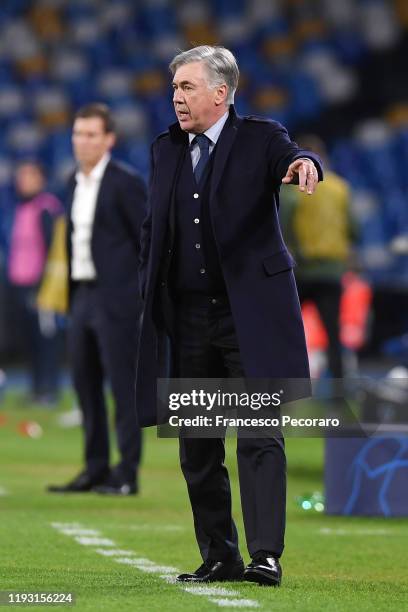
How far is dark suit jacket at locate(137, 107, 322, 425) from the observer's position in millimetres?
5211

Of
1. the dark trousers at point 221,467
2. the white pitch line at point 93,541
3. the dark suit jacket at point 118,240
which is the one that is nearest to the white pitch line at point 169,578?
the dark trousers at point 221,467

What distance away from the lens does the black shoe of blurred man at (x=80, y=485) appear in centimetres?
865

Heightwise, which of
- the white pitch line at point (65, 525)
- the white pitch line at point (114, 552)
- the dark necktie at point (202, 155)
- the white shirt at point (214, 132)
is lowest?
the white pitch line at point (65, 525)

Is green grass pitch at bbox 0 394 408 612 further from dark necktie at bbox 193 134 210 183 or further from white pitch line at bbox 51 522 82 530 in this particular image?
dark necktie at bbox 193 134 210 183

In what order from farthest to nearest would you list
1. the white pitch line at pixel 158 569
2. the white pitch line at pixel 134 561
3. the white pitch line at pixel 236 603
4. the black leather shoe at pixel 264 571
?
1. the white pitch line at pixel 134 561
2. the white pitch line at pixel 158 569
3. the black leather shoe at pixel 264 571
4. the white pitch line at pixel 236 603

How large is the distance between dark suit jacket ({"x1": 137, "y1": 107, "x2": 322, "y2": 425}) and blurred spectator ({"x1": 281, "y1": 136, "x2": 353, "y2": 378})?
22.7 feet

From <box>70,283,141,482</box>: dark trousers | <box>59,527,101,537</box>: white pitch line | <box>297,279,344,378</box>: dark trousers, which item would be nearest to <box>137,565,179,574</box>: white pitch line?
<box>59,527,101,537</box>: white pitch line

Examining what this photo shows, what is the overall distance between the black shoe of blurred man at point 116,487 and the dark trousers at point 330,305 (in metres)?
4.25

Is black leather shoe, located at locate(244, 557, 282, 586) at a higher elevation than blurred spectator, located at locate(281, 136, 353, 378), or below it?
below

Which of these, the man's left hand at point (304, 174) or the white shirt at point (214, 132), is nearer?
the man's left hand at point (304, 174)

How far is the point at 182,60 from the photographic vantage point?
526 cm

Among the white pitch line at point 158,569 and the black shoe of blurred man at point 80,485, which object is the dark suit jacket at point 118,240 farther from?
the white pitch line at point 158,569

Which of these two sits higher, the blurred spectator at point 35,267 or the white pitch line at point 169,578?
the blurred spectator at point 35,267

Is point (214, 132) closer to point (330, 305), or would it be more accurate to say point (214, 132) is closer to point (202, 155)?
point (202, 155)
